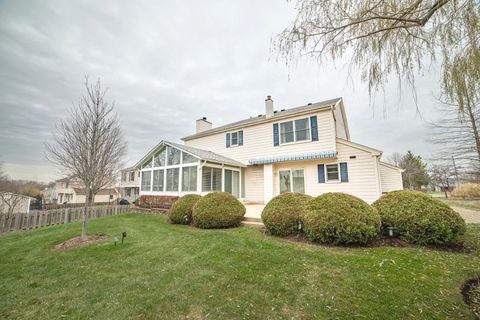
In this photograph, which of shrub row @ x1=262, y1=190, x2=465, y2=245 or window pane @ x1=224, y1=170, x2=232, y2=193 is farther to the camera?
window pane @ x1=224, y1=170, x2=232, y2=193

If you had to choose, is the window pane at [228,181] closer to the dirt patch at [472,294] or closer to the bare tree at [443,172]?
the dirt patch at [472,294]

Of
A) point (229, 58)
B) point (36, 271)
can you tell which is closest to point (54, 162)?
point (36, 271)

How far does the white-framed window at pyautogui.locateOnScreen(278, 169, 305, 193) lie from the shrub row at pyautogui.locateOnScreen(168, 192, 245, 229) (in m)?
5.60

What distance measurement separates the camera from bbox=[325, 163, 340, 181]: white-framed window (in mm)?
11081

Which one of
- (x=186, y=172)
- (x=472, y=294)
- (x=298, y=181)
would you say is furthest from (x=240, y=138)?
(x=472, y=294)

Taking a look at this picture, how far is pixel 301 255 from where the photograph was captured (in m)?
4.41

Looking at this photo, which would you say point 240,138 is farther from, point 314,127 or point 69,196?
point 69,196

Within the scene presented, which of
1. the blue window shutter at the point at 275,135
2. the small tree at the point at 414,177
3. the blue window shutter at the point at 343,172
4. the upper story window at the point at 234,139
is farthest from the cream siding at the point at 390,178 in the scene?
the small tree at the point at 414,177

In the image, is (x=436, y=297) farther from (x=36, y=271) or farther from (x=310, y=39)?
(x=36, y=271)

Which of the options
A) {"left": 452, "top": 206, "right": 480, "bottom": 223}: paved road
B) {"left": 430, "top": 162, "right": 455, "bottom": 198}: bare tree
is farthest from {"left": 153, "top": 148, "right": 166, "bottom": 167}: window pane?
{"left": 430, "top": 162, "right": 455, "bottom": 198}: bare tree

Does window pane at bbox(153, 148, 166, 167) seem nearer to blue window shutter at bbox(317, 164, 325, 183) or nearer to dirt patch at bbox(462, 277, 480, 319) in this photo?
blue window shutter at bbox(317, 164, 325, 183)

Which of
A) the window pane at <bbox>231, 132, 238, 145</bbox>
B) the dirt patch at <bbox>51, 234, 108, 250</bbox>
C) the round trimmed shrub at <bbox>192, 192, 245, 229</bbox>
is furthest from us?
the window pane at <bbox>231, 132, 238, 145</bbox>

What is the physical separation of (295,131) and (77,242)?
11.8 m

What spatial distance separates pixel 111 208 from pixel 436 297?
1516 cm
